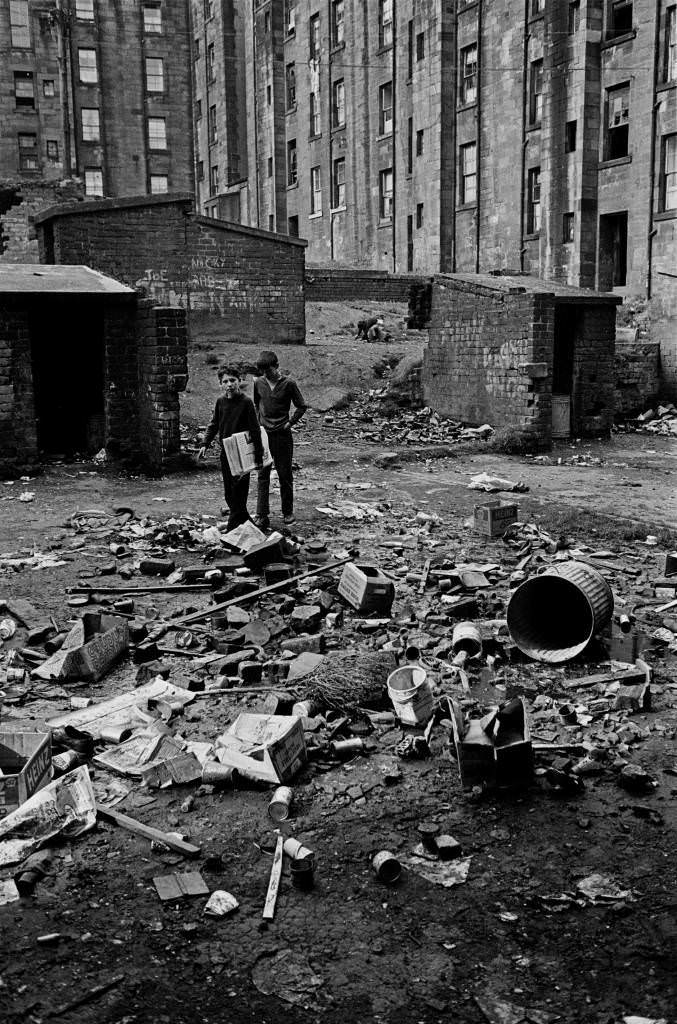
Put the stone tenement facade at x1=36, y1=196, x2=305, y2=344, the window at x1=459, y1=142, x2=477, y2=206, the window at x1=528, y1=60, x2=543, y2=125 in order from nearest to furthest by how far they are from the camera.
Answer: the stone tenement facade at x1=36, y1=196, x2=305, y2=344, the window at x1=528, y1=60, x2=543, y2=125, the window at x1=459, y1=142, x2=477, y2=206

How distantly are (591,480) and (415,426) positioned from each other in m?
5.30

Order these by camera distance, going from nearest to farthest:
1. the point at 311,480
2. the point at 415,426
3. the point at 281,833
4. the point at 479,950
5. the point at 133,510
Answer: the point at 479,950 < the point at 281,833 < the point at 133,510 < the point at 311,480 < the point at 415,426

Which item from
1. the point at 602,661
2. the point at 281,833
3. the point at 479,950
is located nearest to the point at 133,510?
the point at 602,661

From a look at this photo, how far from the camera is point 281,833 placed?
4340mm

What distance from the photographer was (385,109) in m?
40.2

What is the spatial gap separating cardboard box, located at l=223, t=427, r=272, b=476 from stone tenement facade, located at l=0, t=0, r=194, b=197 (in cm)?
4128

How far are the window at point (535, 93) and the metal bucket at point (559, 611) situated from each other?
28.1m

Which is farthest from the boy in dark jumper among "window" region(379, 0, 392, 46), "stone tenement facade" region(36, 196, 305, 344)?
"window" region(379, 0, 392, 46)

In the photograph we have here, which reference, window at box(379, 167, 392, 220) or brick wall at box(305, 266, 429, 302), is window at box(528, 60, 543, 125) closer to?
brick wall at box(305, 266, 429, 302)

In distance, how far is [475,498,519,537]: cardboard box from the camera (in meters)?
10.0

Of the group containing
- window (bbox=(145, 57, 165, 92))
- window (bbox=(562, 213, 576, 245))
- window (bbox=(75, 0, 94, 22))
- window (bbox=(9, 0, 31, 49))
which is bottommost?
window (bbox=(562, 213, 576, 245))

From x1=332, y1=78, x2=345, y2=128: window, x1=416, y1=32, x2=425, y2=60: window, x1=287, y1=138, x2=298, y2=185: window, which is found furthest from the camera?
x1=287, y1=138, x2=298, y2=185: window

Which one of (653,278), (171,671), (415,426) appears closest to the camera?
(171,671)

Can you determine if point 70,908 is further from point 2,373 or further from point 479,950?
point 2,373
